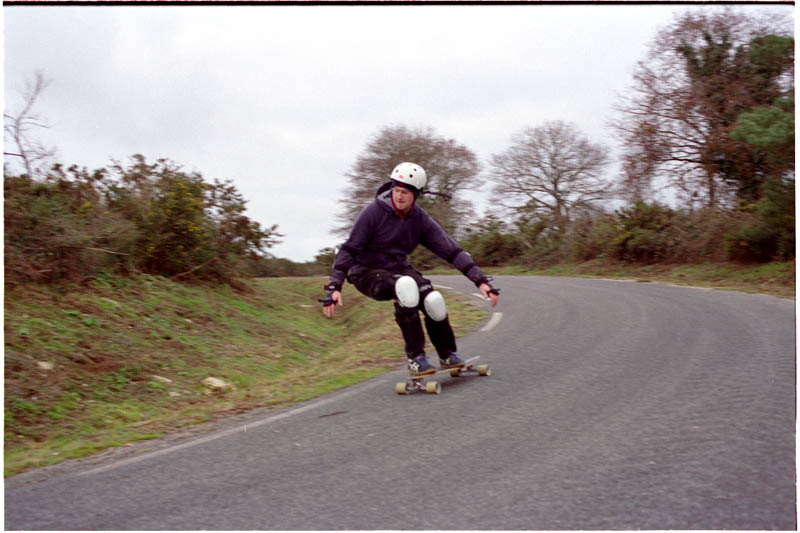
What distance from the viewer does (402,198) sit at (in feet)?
19.4

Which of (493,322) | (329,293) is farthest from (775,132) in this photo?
(329,293)

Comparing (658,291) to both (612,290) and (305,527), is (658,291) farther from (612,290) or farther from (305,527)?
(305,527)

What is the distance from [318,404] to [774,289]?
12.2 metres

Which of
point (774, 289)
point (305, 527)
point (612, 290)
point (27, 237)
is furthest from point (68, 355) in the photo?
point (774, 289)

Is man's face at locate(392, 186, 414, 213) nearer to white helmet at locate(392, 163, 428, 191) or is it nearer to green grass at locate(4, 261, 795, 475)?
white helmet at locate(392, 163, 428, 191)

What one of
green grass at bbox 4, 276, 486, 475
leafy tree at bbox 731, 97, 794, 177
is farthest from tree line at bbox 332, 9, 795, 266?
green grass at bbox 4, 276, 486, 475

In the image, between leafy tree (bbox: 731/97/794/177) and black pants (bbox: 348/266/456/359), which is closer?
black pants (bbox: 348/266/456/359)

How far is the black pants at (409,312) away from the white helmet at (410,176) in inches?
32.7

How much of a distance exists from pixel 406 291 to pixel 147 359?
12.3ft

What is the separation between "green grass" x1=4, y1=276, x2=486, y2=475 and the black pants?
0.91m

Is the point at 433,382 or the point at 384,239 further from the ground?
the point at 384,239

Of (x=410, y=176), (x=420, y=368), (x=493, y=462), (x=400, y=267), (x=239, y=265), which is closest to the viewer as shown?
(x=493, y=462)

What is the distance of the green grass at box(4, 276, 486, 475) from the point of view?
5.53 metres

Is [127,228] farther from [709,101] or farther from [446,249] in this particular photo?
[709,101]
